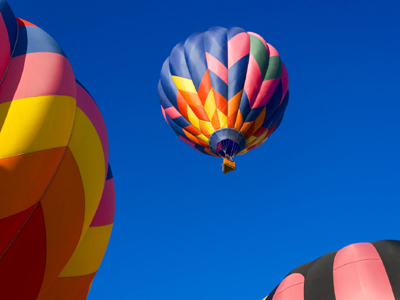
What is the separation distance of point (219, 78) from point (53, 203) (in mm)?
10784

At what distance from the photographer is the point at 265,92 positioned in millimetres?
14930

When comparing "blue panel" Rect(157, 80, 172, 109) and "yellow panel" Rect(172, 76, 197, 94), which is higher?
"blue panel" Rect(157, 80, 172, 109)

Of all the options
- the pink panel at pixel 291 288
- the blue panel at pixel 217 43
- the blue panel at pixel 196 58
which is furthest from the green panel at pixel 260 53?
the pink panel at pixel 291 288

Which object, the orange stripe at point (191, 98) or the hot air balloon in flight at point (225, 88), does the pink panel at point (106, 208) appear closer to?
the hot air balloon in flight at point (225, 88)

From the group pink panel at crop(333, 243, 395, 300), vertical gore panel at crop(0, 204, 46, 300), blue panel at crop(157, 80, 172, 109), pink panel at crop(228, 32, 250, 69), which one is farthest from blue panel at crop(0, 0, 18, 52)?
blue panel at crop(157, 80, 172, 109)

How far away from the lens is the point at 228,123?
14555 millimetres

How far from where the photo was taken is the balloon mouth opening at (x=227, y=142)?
48.0ft

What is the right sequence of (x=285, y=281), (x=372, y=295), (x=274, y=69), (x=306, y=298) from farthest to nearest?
1. (x=274, y=69)
2. (x=285, y=281)
3. (x=306, y=298)
4. (x=372, y=295)

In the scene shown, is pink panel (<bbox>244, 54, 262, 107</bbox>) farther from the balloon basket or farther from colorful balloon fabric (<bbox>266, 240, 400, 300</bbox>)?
colorful balloon fabric (<bbox>266, 240, 400, 300</bbox>)

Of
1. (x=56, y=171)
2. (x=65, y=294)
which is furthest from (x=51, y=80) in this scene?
(x=65, y=294)

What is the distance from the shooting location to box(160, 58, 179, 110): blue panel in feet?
51.6

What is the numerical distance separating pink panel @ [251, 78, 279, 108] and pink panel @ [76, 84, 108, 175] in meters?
10.0

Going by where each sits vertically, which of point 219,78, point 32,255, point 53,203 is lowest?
point 32,255

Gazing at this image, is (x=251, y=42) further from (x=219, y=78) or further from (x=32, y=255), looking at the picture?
(x=32, y=255)
